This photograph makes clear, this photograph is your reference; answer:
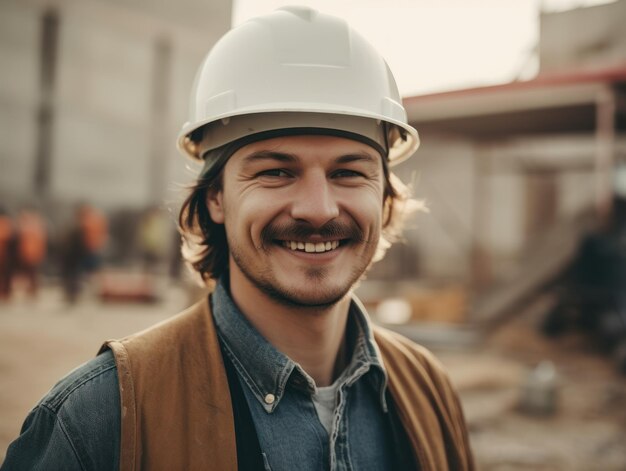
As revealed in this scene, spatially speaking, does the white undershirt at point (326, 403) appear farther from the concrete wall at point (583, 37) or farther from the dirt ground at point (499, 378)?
the concrete wall at point (583, 37)

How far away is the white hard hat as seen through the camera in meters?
1.83

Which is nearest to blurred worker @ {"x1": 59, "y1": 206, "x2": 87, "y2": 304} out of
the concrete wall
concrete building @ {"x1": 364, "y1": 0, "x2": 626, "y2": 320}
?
concrete building @ {"x1": 364, "y1": 0, "x2": 626, "y2": 320}

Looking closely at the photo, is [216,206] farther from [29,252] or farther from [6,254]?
[29,252]

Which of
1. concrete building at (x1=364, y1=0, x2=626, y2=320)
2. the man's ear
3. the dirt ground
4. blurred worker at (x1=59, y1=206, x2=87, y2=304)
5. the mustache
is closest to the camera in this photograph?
the mustache

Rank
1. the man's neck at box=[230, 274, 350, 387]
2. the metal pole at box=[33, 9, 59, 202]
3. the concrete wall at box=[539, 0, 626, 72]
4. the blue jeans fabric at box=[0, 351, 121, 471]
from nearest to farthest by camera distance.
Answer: the blue jeans fabric at box=[0, 351, 121, 471] < the man's neck at box=[230, 274, 350, 387] < the concrete wall at box=[539, 0, 626, 72] < the metal pole at box=[33, 9, 59, 202]

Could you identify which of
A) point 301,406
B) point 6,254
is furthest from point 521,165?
point 301,406

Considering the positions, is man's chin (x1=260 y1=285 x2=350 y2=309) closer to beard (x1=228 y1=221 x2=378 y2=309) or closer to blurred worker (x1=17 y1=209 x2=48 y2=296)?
beard (x1=228 y1=221 x2=378 y2=309)

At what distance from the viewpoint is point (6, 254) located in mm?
11211

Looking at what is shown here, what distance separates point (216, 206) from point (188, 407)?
2.56 ft

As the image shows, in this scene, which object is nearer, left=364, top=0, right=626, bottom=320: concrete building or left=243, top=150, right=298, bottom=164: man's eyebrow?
left=243, top=150, right=298, bottom=164: man's eyebrow

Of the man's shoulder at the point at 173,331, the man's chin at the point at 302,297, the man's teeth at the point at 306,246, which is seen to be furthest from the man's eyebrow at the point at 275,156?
the man's shoulder at the point at 173,331

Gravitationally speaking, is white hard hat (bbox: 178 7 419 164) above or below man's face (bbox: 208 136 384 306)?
above

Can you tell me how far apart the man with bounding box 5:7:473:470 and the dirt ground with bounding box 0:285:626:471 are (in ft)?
11.6

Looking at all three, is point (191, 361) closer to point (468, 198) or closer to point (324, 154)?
point (324, 154)
